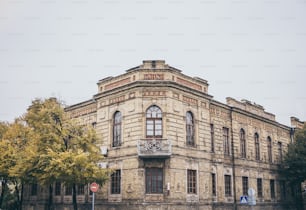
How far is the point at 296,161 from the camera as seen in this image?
3906 cm

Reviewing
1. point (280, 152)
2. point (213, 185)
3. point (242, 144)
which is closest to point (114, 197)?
point (213, 185)

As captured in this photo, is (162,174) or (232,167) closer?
(162,174)

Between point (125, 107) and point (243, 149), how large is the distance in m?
14.6

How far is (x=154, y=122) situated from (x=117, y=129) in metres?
3.84

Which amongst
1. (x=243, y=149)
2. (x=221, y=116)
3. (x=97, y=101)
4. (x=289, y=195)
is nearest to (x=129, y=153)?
(x=97, y=101)

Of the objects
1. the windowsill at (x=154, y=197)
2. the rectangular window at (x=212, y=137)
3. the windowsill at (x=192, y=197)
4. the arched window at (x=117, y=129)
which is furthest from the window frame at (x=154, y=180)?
the rectangular window at (x=212, y=137)

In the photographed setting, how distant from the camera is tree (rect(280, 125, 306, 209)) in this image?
127 feet

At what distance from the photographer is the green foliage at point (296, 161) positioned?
127 ft

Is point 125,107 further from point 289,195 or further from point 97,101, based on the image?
point 289,195

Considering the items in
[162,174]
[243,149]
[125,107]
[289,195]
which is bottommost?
[289,195]

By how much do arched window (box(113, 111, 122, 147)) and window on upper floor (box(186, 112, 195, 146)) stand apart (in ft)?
18.3

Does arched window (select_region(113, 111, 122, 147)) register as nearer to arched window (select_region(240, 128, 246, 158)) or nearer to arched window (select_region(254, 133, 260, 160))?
arched window (select_region(240, 128, 246, 158))

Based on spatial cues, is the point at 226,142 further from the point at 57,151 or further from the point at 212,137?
the point at 57,151

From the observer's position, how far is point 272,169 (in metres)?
40.8
